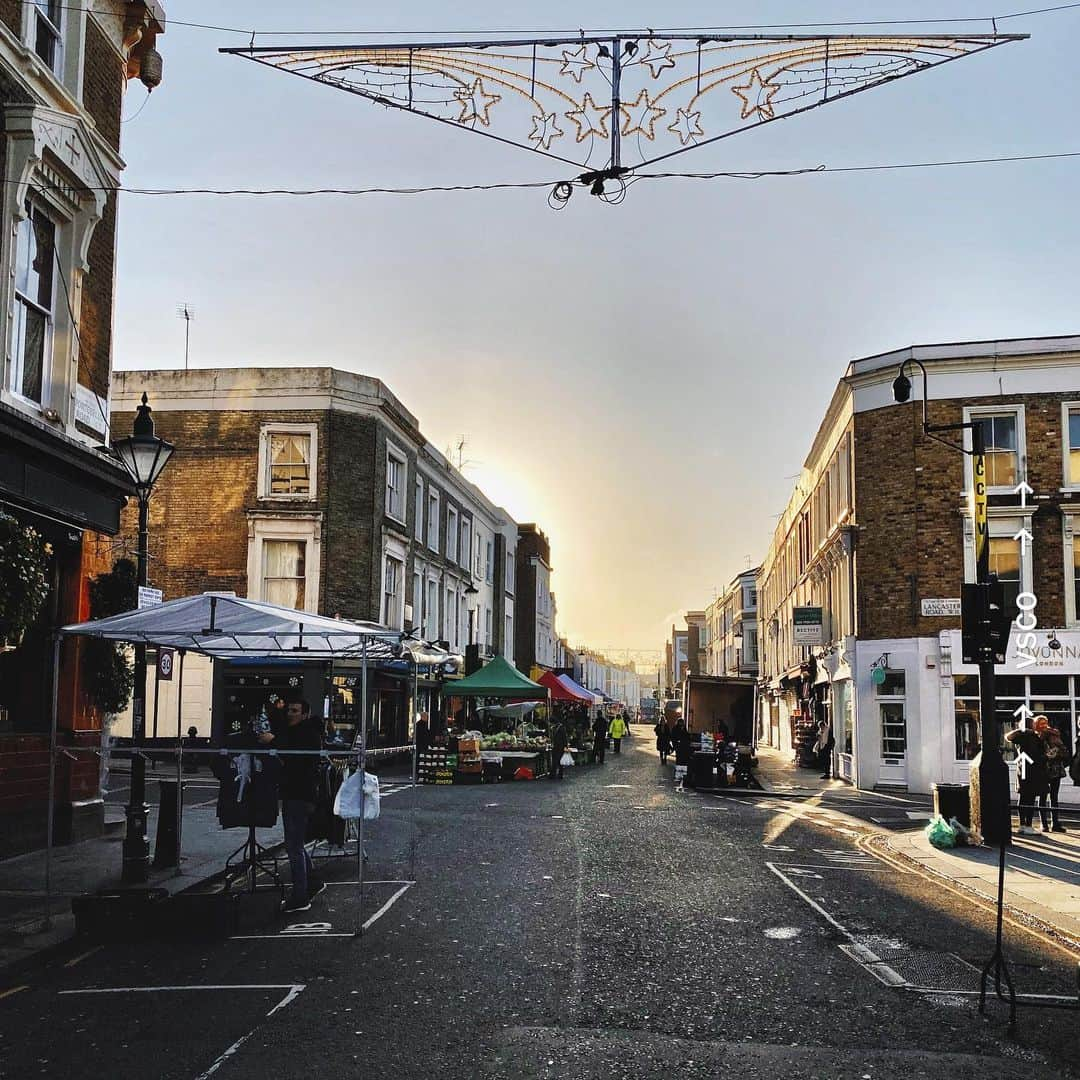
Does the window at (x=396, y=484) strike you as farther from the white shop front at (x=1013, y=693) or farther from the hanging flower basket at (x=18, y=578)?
the hanging flower basket at (x=18, y=578)

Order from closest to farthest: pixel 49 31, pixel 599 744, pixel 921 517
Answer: pixel 49 31
pixel 921 517
pixel 599 744

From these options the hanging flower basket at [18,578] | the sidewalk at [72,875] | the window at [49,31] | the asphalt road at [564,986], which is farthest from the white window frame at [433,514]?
the hanging flower basket at [18,578]

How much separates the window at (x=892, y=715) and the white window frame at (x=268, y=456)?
16944 millimetres

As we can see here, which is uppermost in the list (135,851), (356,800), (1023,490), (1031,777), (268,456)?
(268,456)

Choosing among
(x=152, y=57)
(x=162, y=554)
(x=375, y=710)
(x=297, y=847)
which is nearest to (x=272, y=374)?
(x=162, y=554)

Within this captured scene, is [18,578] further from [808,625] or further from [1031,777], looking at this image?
[808,625]

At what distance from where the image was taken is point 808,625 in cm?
3478

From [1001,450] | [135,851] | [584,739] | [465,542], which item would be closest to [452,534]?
[465,542]

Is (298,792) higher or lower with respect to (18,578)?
lower

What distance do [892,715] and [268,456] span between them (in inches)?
752

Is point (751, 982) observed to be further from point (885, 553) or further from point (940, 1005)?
point (885, 553)

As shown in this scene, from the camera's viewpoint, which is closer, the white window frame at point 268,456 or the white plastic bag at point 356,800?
the white plastic bag at point 356,800

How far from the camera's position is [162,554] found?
33.8m

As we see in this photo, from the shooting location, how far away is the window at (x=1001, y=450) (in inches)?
1115
